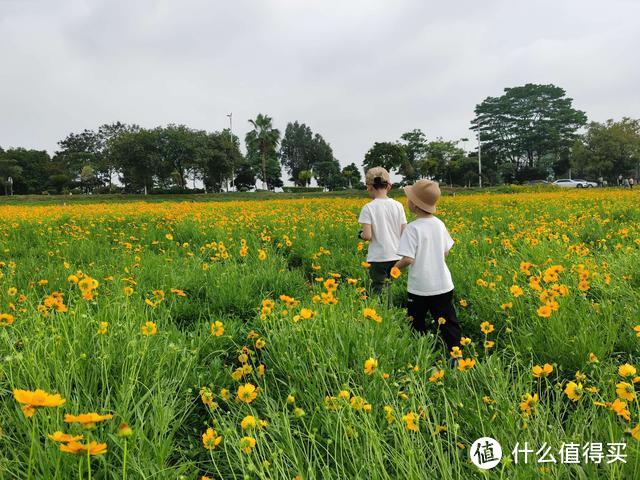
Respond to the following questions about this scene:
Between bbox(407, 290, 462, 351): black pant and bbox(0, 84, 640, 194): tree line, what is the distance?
35587 mm

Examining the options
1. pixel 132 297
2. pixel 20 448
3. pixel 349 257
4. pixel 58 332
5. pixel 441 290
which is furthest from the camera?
pixel 349 257

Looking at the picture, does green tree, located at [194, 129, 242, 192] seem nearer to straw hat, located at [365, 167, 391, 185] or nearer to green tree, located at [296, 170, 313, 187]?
green tree, located at [296, 170, 313, 187]

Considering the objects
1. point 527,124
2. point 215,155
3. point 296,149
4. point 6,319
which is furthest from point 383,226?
point 296,149

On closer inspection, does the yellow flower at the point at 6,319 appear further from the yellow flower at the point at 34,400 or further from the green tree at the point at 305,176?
the green tree at the point at 305,176

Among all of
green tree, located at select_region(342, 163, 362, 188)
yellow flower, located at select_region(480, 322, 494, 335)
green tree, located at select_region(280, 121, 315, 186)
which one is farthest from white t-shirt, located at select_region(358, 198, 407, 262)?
green tree, located at select_region(280, 121, 315, 186)

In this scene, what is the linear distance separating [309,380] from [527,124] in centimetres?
6386

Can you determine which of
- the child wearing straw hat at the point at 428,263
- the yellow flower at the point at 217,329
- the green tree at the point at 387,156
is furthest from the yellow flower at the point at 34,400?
the green tree at the point at 387,156

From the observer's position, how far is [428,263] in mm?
2693

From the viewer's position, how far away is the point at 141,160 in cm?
3506

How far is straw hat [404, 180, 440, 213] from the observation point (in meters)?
2.69

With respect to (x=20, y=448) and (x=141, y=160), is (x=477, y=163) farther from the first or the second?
(x=20, y=448)

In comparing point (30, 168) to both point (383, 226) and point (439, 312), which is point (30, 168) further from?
point (439, 312)

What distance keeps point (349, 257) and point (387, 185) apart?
1.70m

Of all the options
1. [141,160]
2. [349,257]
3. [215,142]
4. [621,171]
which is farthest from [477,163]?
[349,257]
